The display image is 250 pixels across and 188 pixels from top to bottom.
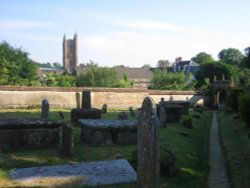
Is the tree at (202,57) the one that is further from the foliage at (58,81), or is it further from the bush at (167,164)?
the bush at (167,164)

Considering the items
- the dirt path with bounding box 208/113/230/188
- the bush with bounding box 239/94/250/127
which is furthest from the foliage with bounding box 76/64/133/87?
the dirt path with bounding box 208/113/230/188

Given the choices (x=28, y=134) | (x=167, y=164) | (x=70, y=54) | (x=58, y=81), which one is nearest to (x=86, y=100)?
(x=28, y=134)

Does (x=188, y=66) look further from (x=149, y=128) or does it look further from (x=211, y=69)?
(x=149, y=128)

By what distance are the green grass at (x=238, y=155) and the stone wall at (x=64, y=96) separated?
14292mm

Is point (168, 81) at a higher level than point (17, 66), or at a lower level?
lower

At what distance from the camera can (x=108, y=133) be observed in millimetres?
13023

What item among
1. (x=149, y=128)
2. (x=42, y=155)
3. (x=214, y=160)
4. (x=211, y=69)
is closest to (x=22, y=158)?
(x=42, y=155)

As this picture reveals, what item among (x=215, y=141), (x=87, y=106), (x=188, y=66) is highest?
(x=188, y=66)

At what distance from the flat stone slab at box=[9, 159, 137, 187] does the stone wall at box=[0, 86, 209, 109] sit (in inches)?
708

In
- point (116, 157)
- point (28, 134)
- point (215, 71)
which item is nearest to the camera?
point (116, 157)

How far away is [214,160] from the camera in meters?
12.4

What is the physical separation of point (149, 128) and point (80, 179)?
2349 millimetres

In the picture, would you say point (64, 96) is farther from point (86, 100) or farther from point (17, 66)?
point (17, 66)

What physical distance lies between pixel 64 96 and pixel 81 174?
21.0 m
